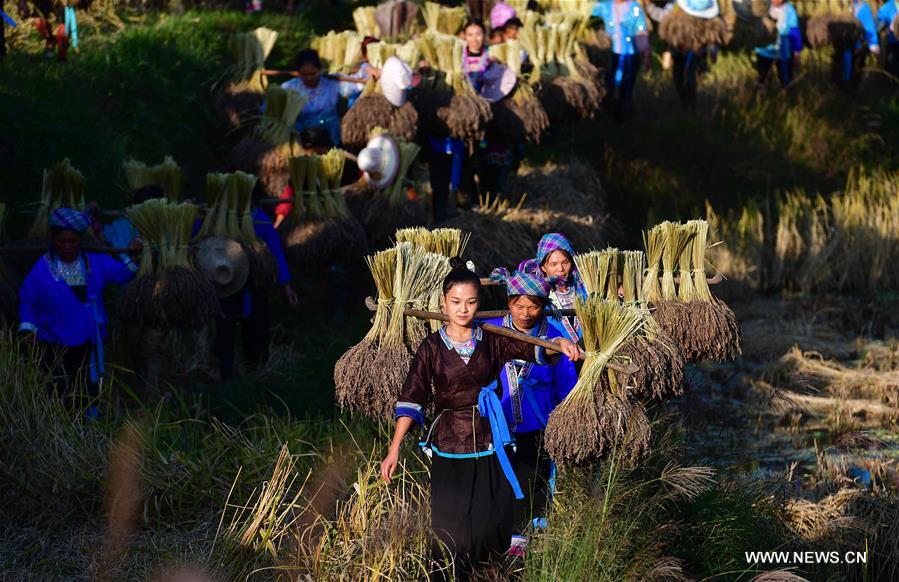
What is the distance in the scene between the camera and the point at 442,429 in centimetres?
577

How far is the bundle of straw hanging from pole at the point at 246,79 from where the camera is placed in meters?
11.3

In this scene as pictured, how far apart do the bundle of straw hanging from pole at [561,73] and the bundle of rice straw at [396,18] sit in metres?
1.61

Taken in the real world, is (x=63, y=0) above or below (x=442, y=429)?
above

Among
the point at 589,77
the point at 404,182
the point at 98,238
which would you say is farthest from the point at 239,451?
the point at 589,77

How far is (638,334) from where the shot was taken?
19.6ft

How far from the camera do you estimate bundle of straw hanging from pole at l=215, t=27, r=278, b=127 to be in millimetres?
11305

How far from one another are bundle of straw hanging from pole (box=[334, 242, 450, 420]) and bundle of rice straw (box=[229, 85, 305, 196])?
4108 millimetres

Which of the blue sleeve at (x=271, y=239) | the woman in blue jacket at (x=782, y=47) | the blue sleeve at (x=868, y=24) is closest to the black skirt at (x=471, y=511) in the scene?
the blue sleeve at (x=271, y=239)

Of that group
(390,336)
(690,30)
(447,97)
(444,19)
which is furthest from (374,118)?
(690,30)

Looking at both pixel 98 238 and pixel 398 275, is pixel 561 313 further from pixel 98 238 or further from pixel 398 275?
pixel 98 238

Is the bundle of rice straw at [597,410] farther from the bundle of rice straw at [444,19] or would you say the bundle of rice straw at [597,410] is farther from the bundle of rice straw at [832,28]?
the bundle of rice straw at [832,28]

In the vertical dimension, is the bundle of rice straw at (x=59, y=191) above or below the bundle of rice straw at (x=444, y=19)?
below

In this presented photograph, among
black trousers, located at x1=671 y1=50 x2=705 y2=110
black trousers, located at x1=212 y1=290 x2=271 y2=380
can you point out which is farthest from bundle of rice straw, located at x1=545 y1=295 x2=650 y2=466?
black trousers, located at x1=671 y1=50 x2=705 y2=110

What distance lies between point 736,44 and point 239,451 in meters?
9.46
